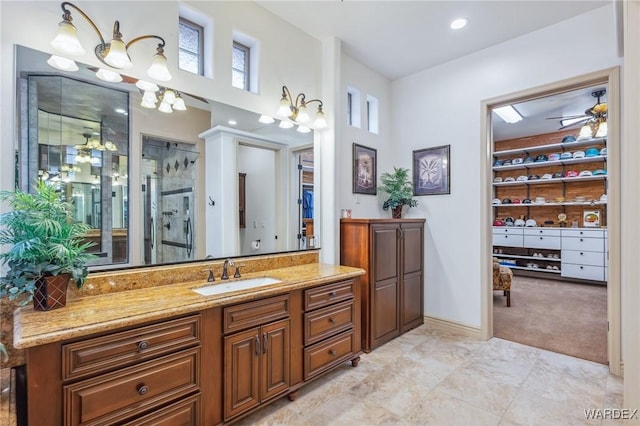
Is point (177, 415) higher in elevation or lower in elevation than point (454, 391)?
higher

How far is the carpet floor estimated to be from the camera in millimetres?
3135

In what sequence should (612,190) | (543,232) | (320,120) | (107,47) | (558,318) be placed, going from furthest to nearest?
(543,232), (558,318), (320,120), (612,190), (107,47)

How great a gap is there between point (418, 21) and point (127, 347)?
3.31 metres

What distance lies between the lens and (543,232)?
244 inches

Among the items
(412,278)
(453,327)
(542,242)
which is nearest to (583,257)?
(542,242)

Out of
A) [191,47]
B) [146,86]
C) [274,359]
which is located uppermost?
[191,47]

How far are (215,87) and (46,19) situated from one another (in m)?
0.99

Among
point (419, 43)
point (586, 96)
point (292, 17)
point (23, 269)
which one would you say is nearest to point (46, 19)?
point (23, 269)

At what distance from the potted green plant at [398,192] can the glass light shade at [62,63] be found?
3.00 meters

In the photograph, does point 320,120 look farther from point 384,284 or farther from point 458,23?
point 384,284

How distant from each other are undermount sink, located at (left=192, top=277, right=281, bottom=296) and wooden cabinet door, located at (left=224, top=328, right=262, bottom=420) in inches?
14.1

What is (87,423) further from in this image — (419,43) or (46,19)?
(419,43)

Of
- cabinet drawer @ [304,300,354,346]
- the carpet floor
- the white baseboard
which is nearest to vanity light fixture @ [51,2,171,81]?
cabinet drawer @ [304,300,354,346]

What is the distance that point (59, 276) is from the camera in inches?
59.7
